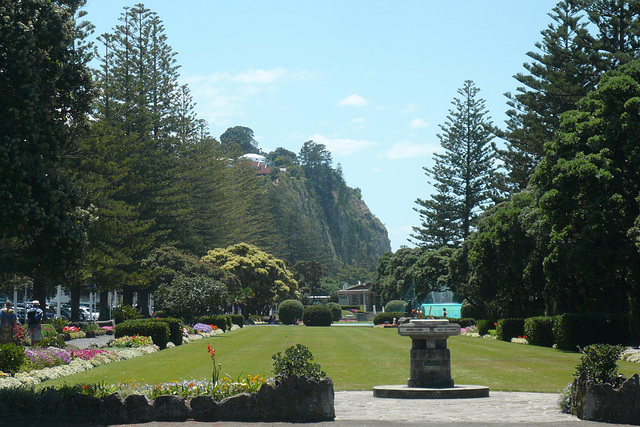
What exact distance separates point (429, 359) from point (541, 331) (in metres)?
18.3

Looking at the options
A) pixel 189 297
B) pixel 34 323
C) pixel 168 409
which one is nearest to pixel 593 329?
pixel 34 323

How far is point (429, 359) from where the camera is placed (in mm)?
13547

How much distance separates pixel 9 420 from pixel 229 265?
165 feet

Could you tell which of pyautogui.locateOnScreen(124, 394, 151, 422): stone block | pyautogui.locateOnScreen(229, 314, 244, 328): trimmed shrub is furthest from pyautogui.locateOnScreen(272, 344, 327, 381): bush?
pyautogui.locateOnScreen(229, 314, 244, 328): trimmed shrub

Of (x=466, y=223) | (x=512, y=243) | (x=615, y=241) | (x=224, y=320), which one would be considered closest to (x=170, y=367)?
(x=615, y=241)

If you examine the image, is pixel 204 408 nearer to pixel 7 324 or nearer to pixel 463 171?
pixel 7 324

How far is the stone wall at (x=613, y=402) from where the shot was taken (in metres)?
9.94

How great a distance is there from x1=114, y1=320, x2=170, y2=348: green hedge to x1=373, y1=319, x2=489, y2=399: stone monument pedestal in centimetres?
1563

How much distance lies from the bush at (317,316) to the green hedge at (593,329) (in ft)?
98.3

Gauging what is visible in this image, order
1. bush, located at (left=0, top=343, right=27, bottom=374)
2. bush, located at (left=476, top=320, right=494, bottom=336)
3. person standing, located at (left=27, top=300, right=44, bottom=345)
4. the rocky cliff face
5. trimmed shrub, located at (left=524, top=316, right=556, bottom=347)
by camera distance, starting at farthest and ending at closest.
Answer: the rocky cliff face, bush, located at (left=476, top=320, right=494, bottom=336), trimmed shrub, located at (left=524, top=316, right=556, bottom=347), person standing, located at (left=27, top=300, right=44, bottom=345), bush, located at (left=0, top=343, right=27, bottom=374)

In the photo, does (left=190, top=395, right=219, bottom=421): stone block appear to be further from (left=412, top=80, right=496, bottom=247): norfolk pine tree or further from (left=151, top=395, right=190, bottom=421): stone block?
(left=412, top=80, right=496, bottom=247): norfolk pine tree

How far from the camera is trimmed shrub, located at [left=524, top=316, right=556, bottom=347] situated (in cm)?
2988

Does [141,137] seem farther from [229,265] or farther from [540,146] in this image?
[540,146]

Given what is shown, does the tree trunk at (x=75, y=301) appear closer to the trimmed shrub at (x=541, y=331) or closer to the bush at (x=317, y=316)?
the bush at (x=317, y=316)
